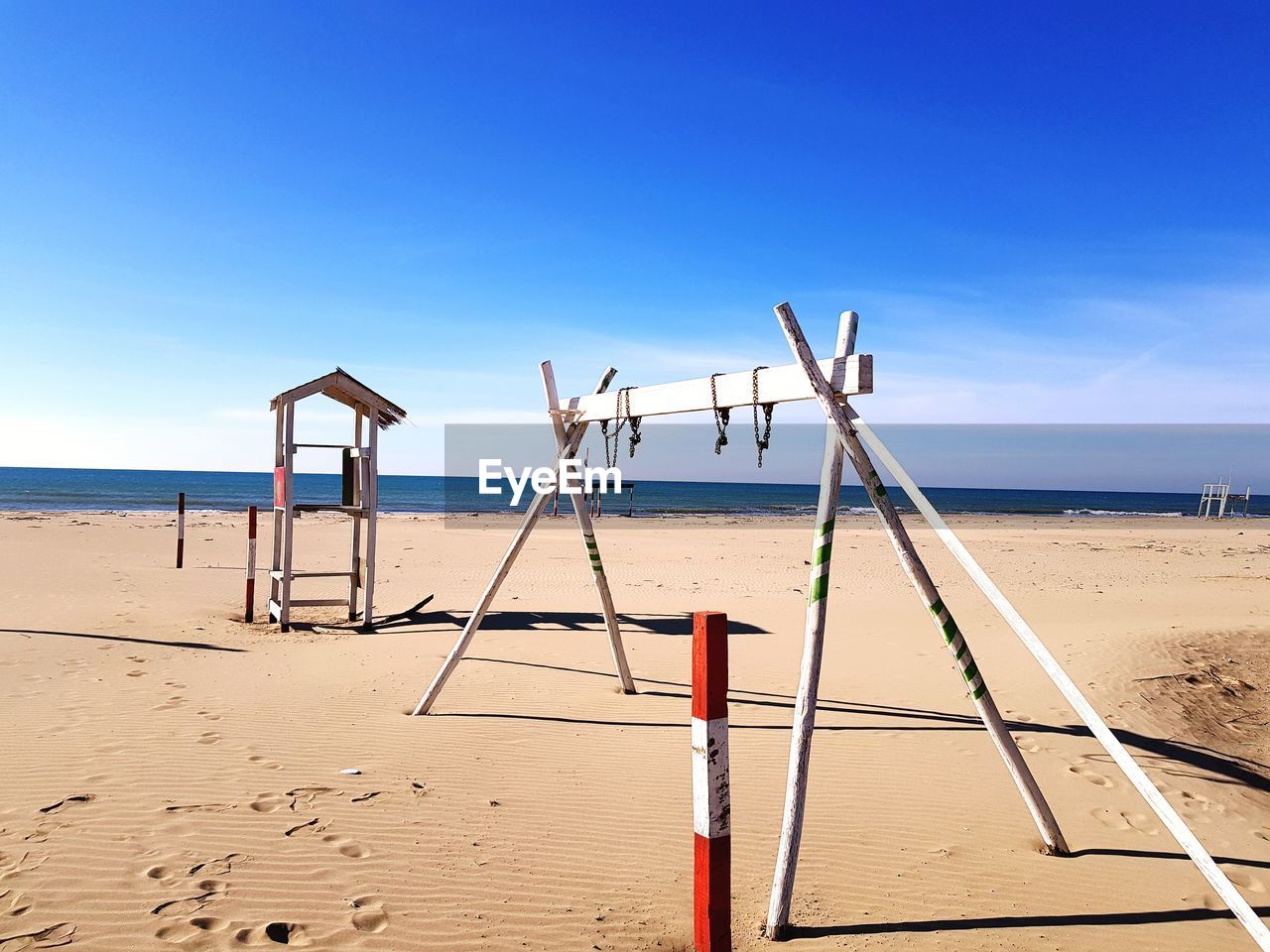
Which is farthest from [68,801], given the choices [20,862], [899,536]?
[899,536]

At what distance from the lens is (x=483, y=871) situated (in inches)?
169

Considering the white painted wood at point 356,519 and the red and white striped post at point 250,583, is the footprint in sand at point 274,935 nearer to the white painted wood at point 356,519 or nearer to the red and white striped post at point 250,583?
the white painted wood at point 356,519

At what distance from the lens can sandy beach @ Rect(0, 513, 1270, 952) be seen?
154 inches

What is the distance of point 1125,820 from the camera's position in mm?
→ 5262

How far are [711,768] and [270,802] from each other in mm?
3291

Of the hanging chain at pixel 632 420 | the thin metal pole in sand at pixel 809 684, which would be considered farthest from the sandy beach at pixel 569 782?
the hanging chain at pixel 632 420

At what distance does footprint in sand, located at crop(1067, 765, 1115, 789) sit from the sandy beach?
2cm

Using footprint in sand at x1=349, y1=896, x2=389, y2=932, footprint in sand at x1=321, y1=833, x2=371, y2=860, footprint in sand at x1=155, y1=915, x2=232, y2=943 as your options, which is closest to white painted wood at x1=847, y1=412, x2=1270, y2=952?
footprint in sand at x1=349, y1=896, x2=389, y2=932

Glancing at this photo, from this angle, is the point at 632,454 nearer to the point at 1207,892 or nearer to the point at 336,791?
the point at 336,791

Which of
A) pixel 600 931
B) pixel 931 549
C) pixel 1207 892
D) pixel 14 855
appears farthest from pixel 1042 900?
pixel 931 549

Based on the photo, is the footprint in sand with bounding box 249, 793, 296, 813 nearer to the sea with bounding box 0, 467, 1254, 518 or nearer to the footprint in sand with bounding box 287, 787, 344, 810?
the footprint in sand with bounding box 287, 787, 344, 810

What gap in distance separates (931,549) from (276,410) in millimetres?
18437

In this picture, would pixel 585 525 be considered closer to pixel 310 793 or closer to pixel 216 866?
pixel 310 793

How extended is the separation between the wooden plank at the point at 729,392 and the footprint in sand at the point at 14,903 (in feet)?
14.9
